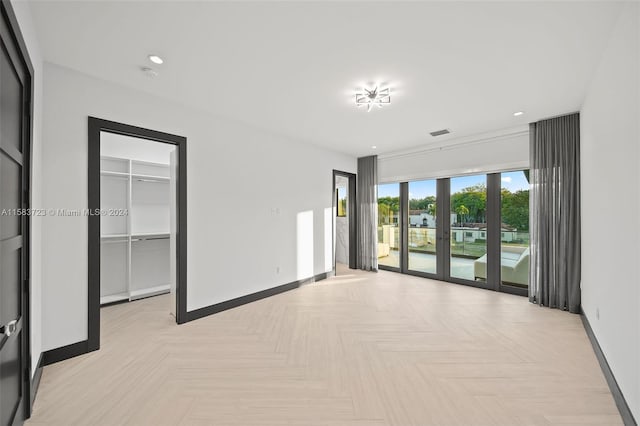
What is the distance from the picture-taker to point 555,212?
12.5 feet

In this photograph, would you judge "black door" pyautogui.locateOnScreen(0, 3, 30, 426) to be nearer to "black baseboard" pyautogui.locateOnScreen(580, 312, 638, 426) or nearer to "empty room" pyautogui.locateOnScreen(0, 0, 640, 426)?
"empty room" pyautogui.locateOnScreen(0, 0, 640, 426)

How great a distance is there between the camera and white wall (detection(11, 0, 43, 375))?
1998 mm

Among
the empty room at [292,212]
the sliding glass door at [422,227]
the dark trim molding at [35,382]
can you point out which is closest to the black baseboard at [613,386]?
the empty room at [292,212]

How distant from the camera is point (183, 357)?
101 inches

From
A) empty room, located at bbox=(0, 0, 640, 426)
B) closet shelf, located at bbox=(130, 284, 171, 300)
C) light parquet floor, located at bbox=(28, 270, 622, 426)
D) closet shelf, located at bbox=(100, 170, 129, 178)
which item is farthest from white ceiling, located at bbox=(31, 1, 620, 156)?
closet shelf, located at bbox=(130, 284, 171, 300)

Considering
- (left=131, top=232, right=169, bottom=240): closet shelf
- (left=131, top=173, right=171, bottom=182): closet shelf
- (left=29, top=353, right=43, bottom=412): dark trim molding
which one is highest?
(left=131, top=173, right=171, bottom=182): closet shelf

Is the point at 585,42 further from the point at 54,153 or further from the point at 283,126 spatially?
the point at 54,153

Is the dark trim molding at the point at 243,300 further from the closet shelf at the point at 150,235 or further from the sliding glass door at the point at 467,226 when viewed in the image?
the sliding glass door at the point at 467,226

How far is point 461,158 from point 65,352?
19.4 ft

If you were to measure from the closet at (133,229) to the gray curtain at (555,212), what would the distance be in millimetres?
5693

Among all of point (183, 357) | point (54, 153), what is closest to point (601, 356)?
point (183, 357)

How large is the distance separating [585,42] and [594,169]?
1253mm

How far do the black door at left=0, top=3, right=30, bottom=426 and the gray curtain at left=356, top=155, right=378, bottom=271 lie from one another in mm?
5363

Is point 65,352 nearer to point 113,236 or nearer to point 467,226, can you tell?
point 113,236
